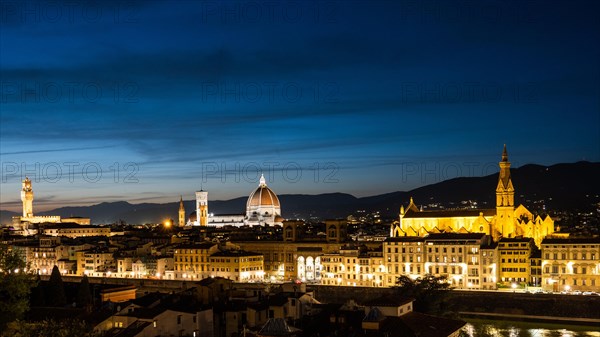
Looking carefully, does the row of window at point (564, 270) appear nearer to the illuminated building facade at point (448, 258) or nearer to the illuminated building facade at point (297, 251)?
the illuminated building facade at point (448, 258)

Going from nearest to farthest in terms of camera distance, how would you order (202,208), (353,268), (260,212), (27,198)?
(353,268) < (260,212) < (202,208) < (27,198)

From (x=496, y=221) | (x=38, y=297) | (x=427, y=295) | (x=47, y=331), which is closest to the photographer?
(x=47, y=331)

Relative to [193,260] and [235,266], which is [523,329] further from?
[193,260]

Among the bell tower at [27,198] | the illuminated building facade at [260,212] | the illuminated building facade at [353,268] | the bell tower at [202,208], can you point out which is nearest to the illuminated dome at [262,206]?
the illuminated building facade at [260,212]

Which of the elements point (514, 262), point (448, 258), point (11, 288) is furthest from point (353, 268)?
point (11, 288)

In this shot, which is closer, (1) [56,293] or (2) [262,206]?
(1) [56,293]

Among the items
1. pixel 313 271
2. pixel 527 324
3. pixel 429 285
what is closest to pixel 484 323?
pixel 527 324

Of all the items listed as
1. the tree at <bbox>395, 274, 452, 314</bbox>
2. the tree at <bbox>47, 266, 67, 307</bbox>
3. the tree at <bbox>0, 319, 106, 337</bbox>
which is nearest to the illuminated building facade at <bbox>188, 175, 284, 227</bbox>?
the tree at <bbox>47, 266, 67, 307</bbox>
